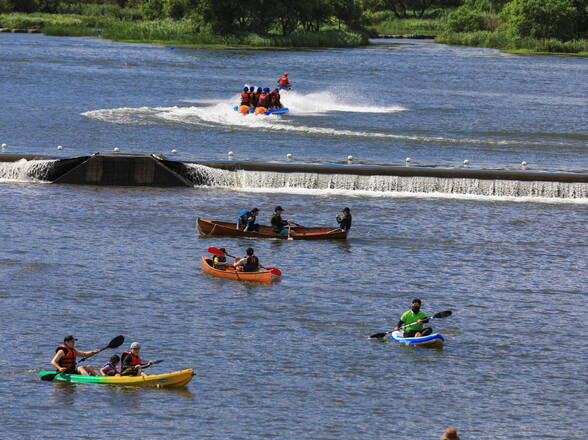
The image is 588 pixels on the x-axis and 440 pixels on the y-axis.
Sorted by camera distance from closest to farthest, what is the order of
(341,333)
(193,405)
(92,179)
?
(193,405)
(341,333)
(92,179)

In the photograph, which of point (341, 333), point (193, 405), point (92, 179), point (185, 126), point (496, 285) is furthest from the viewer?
point (185, 126)

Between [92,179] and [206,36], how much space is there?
98.2 metres

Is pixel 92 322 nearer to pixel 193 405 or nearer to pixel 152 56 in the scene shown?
pixel 193 405

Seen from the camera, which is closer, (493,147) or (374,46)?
(493,147)

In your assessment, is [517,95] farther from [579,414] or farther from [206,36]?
[579,414]

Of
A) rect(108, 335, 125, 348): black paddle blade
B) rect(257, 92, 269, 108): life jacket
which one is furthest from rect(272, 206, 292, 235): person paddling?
rect(257, 92, 269, 108): life jacket

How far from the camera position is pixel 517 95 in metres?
100

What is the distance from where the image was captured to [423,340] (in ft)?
103

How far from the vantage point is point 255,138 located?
226 ft

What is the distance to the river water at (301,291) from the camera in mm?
27094

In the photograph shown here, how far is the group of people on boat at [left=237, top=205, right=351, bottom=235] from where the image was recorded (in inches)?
1708

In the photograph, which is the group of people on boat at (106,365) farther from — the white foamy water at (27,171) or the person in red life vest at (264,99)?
the person in red life vest at (264,99)

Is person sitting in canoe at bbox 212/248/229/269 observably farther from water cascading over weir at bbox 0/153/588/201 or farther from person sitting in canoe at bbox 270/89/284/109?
person sitting in canoe at bbox 270/89/284/109

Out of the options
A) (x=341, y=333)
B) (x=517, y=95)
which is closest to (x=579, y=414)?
(x=341, y=333)
